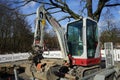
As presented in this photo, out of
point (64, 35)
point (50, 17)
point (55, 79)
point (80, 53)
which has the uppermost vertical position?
point (50, 17)

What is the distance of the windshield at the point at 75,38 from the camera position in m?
11.1

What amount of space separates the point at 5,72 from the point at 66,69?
339 centimetres

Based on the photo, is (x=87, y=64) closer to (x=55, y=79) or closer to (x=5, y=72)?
(x=55, y=79)

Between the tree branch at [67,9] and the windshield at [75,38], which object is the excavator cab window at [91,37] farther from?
the tree branch at [67,9]

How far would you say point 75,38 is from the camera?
1135 centimetres

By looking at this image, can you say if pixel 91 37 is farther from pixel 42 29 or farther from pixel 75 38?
pixel 42 29

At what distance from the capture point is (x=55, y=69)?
9492 mm

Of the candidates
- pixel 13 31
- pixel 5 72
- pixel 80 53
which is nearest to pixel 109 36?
pixel 13 31

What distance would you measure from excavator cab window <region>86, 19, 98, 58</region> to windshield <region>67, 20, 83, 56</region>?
1.14ft

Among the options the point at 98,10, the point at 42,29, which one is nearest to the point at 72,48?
the point at 42,29

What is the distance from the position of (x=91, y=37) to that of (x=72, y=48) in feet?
3.67

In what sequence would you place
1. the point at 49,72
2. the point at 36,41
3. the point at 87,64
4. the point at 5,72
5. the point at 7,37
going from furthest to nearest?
the point at 7,37, the point at 87,64, the point at 36,41, the point at 49,72, the point at 5,72

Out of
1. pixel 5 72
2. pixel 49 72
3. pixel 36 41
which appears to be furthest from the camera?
pixel 36 41

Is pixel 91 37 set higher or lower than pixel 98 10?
lower
